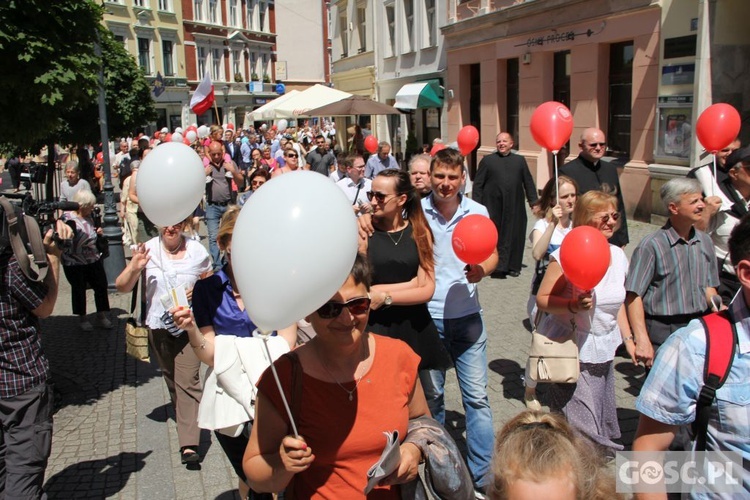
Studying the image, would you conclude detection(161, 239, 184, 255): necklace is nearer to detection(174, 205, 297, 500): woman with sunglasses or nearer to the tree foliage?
detection(174, 205, 297, 500): woman with sunglasses

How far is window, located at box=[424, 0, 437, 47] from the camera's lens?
2259cm

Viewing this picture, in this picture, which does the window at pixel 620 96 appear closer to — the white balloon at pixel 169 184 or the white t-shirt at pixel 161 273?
the white t-shirt at pixel 161 273

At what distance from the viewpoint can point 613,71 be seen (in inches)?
559

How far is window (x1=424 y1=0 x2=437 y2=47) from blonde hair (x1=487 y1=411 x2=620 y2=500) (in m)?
22.3

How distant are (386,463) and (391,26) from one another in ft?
86.3

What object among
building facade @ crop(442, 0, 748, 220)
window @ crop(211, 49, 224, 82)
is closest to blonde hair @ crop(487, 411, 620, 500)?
building facade @ crop(442, 0, 748, 220)

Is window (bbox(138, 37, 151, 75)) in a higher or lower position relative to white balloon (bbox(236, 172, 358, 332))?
higher

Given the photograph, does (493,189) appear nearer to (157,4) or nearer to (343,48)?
(343,48)

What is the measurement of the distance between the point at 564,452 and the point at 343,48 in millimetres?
33497

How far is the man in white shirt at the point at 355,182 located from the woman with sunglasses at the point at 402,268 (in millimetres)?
2886

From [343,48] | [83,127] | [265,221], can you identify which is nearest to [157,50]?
[343,48]

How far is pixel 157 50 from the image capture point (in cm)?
4434

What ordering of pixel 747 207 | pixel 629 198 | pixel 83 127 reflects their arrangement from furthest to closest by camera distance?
pixel 83 127
pixel 629 198
pixel 747 207

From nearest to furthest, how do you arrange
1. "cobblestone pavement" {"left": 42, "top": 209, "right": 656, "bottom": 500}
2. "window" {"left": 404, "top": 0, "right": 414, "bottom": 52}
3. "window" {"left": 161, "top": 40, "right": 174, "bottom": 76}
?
"cobblestone pavement" {"left": 42, "top": 209, "right": 656, "bottom": 500} → "window" {"left": 404, "top": 0, "right": 414, "bottom": 52} → "window" {"left": 161, "top": 40, "right": 174, "bottom": 76}
